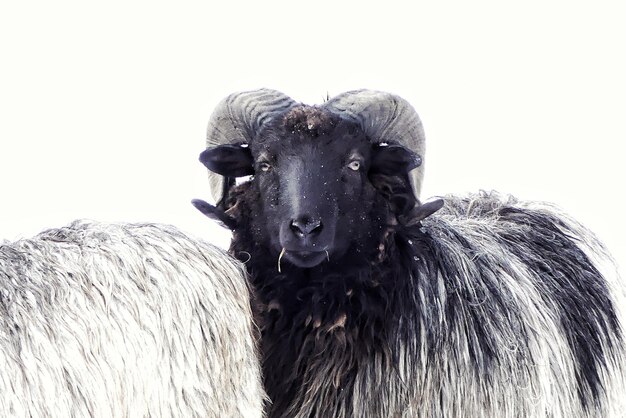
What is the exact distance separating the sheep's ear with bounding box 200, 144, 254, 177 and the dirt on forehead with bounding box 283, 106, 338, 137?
15.2 inches

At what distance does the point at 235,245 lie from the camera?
6312 mm

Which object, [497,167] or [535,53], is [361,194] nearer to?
[497,167]

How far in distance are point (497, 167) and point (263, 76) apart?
665cm

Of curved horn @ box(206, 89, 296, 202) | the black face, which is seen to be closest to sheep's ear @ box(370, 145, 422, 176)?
the black face

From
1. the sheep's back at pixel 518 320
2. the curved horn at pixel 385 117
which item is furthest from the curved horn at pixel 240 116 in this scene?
the sheep's back at pixel 518 320

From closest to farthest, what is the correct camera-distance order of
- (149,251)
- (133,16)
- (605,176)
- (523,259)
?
1. (149,251)
2. (523,259)
3. (605,176)
4. (133,16)

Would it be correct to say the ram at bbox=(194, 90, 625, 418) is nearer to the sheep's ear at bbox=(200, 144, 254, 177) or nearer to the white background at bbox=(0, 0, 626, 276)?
the sheep's ear at bbox=(200, 144, 254, 177)

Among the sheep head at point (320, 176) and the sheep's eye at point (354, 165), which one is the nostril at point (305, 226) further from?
the sheep's eye at point (354, 165)

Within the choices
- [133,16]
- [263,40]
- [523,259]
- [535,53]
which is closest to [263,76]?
[263,40]

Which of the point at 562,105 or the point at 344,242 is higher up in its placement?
the point at 344,242

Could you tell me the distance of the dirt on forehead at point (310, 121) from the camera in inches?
241

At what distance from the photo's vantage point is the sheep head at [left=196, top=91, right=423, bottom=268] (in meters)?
5.88

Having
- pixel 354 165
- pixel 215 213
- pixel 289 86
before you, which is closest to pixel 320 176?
pixel 354 165

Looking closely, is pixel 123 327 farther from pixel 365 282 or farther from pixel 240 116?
pixel 240 116
